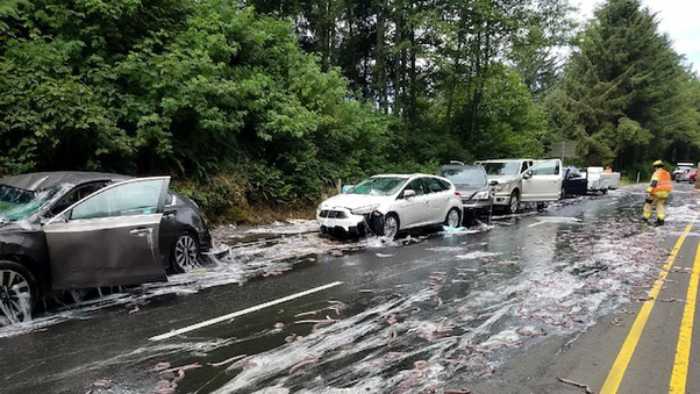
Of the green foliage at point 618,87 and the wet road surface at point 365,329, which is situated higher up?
the green foliage at point 618,87

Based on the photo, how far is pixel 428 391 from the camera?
379 centimetres

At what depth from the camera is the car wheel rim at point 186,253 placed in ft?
25.6

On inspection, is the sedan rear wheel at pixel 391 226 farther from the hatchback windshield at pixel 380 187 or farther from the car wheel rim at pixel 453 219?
the car wheel rim at pixel 453 219

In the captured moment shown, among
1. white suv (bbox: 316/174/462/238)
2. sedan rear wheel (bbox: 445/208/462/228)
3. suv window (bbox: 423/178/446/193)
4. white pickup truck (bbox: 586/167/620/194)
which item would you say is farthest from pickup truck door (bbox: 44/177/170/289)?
white pickup truck (bbox: 586/167/620/194)


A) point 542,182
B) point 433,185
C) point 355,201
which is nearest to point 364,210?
point 355,201

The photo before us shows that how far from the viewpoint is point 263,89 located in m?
14.3

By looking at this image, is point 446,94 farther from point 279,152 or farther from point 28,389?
point 28,389

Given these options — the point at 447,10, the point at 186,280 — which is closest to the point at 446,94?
the point at 447,10

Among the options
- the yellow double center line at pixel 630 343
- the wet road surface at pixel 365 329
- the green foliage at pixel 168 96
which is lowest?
the yellow double center line at pixel 630 343

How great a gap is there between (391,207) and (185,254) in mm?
5054

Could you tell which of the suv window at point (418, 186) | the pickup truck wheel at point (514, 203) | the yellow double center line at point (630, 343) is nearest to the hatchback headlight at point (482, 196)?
the suv window at point (418, 186)

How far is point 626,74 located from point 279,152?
44523mm

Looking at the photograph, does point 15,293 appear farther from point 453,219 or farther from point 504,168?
point 504,168

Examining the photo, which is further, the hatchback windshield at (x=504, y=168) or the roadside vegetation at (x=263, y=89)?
the hatchback windshield at (x=504, y=168)
